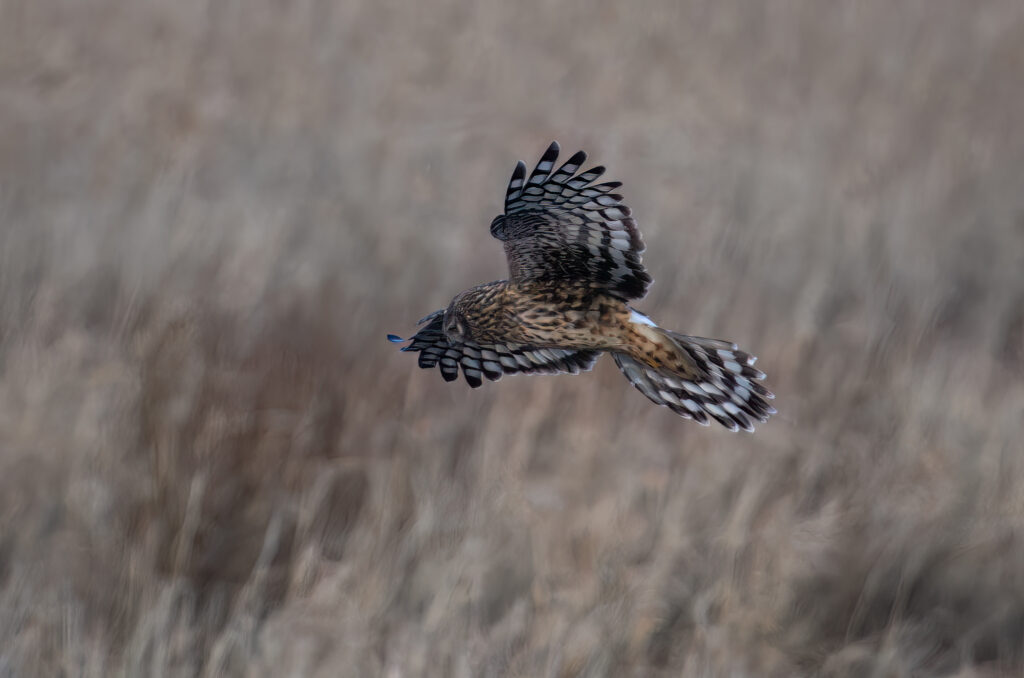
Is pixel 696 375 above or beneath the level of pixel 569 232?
beneath

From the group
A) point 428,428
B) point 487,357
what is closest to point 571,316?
point 487,357

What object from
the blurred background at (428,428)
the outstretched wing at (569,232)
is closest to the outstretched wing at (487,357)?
the outstretched wing at (569,232)

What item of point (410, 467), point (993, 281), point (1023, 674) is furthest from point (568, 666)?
point (993, 281)

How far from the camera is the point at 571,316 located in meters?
1.73

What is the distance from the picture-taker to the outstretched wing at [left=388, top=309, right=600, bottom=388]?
5.88ft

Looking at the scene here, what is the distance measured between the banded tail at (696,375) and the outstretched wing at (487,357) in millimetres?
92

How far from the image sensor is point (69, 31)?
562 centimetres

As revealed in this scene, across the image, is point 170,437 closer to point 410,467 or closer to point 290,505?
point 290,505

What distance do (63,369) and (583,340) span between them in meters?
2.05

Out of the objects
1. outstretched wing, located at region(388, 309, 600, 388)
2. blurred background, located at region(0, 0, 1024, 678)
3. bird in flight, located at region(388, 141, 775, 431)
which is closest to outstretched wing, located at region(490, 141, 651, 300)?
bird in flight, located at region(388, 141, 775, 431)

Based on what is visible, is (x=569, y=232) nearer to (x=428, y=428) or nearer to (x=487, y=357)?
(x=487, y=357)

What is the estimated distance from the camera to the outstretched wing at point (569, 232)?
67.1 inches

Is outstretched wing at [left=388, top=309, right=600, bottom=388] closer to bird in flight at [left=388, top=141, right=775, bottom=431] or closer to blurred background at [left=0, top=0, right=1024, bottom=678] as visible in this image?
bird in flight at [left=388, top=141, right=775, bottom=431]

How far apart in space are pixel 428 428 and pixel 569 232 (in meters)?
1.99
